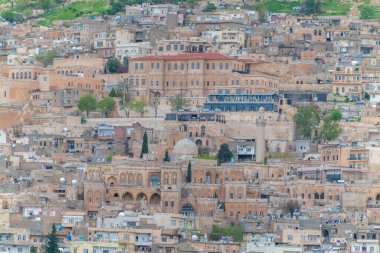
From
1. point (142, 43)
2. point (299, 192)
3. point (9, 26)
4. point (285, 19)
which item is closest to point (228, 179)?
point (299, 192)

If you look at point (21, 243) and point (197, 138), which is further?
point (197, 138)

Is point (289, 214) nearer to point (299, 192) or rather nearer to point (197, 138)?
point (299, 192)

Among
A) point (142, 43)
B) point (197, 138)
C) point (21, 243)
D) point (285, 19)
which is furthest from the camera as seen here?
point (285, 19)

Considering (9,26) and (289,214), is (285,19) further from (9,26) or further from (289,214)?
(289,214)

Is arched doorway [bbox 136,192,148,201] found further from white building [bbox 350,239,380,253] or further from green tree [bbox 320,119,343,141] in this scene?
green tree [bbox 320,119,343,141]

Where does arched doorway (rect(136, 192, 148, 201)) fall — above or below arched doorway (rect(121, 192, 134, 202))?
above

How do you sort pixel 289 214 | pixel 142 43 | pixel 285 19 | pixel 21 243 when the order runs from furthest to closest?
pixel 285 19
pixel 142 43
pixel 289 214
pixel 21 243

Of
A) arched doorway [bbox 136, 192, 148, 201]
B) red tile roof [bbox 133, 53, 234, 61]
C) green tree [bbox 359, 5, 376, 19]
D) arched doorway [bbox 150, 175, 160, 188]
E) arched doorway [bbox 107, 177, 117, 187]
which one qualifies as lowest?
arched doorway [bbox 136, 192, 148, 201]

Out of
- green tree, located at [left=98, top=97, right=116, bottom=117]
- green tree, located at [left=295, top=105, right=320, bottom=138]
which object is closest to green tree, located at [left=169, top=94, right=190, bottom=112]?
green tree, located at [left=98, top=97, right=116, bottom=117]
